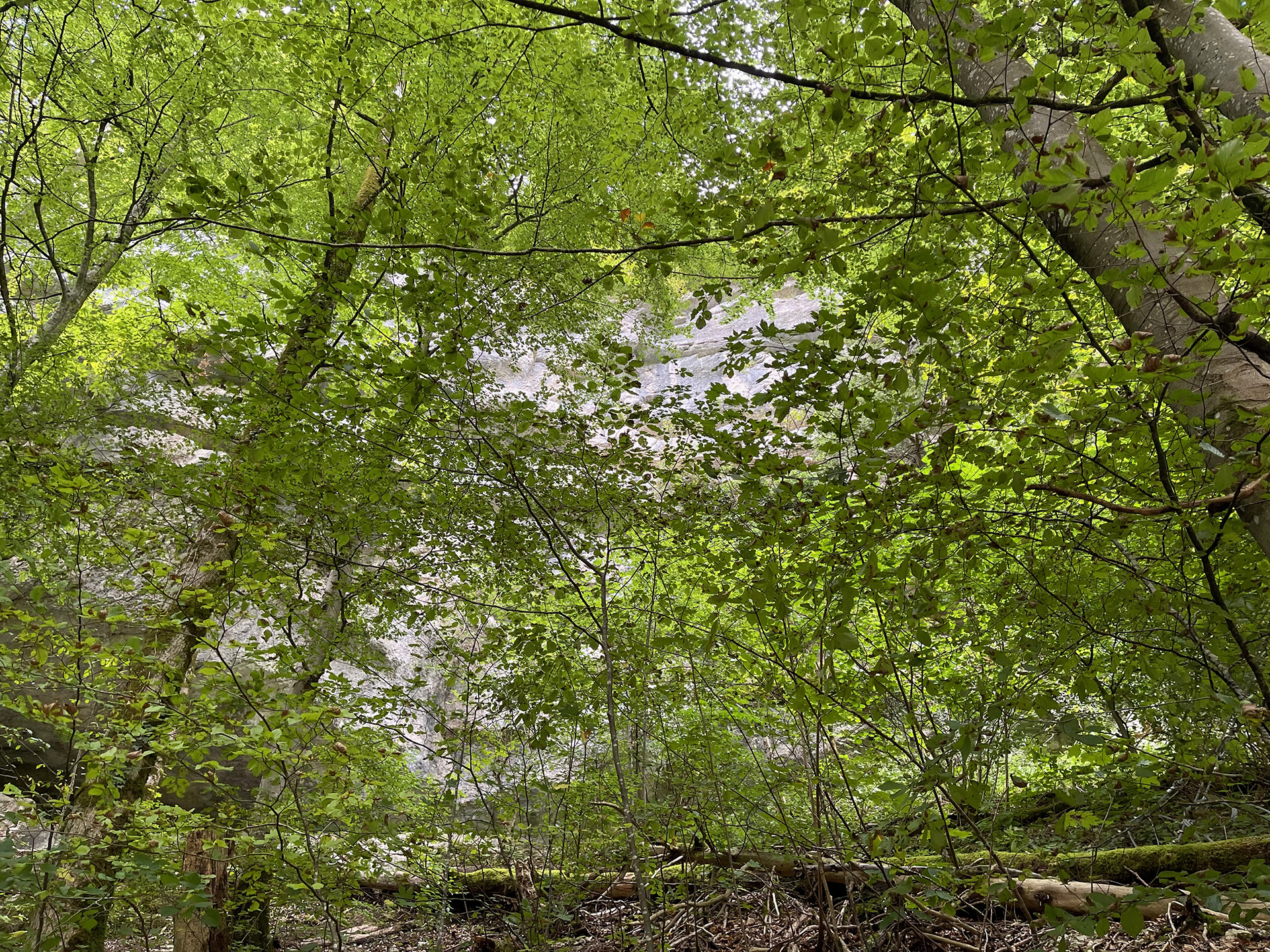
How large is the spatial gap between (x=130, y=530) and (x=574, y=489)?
222 centimetres

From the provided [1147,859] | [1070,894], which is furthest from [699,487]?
[1147,859]

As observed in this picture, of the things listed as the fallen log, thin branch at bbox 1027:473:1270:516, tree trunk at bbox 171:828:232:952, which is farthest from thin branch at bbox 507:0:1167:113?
tree trunk at bbox 171:828:232:952

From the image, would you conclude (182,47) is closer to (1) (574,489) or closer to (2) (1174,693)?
(1) (574,489)

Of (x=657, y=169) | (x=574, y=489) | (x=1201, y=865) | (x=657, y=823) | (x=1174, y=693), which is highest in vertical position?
(x=657, y=169)

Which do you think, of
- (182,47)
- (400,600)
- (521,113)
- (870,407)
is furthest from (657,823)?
(182,47)

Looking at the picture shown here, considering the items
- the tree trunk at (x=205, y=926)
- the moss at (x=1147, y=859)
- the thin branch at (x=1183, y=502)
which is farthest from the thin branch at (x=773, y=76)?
the tree trunk at (x=205, y=926)

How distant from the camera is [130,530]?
2.79 meters

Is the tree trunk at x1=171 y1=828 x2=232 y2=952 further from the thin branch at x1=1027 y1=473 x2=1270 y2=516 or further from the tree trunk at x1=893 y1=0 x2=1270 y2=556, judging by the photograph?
the tree trunk at x1=893 y1=0 x2=1270 y2=556

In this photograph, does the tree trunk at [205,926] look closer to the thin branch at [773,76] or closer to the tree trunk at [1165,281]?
the thin branch at [773,76]

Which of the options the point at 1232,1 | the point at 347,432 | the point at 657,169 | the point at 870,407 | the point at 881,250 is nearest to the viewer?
the point at 1232,1

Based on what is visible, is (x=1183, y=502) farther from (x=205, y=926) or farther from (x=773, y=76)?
(x=205, y=926)

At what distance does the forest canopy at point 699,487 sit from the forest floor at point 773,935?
0.08 m

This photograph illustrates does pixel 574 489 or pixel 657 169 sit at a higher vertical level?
pixel 657 169

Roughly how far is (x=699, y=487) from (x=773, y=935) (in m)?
2.56
